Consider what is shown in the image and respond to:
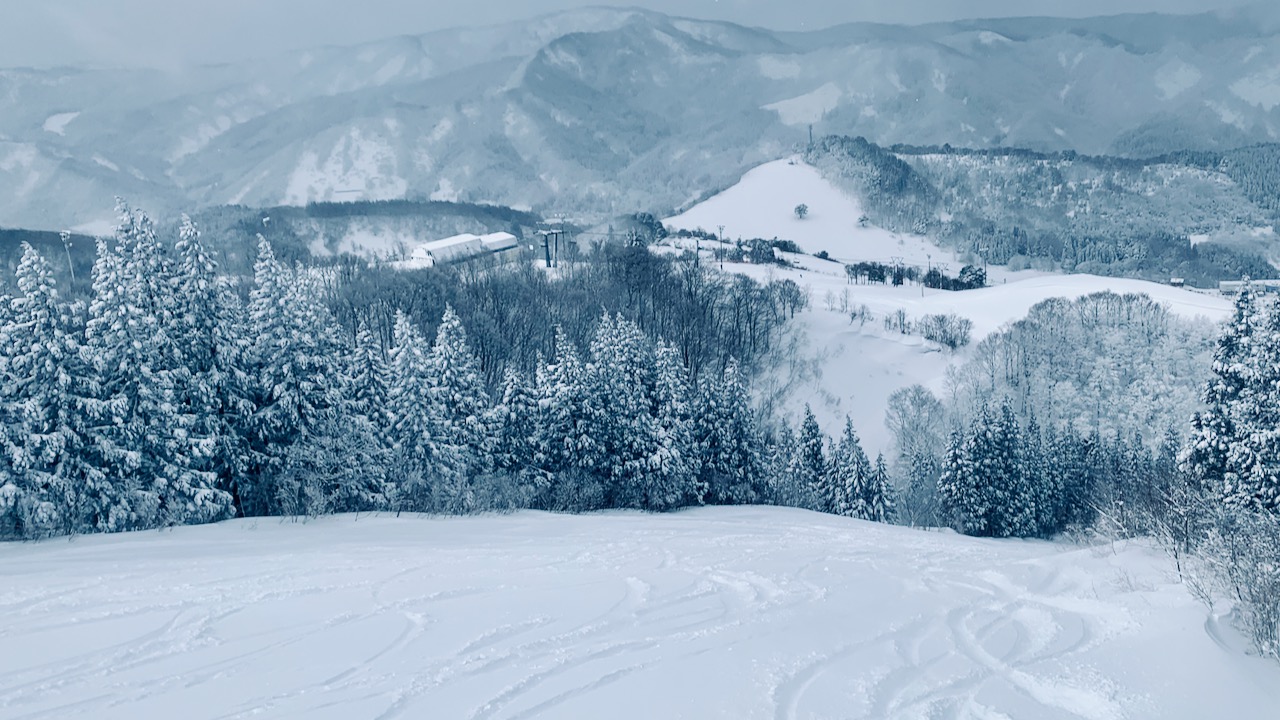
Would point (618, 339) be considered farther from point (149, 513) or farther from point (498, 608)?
point (498, 608)

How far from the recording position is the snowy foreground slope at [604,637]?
8250mm

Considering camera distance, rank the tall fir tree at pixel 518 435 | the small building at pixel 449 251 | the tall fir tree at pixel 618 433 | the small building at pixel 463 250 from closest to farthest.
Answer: the tall fir tree at pixel 518 435, the tall fir tree at pixel 618 433, the small building at pixel 463 250, the small building at pixel 449 251

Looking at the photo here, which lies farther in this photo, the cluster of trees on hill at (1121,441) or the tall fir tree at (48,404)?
the tall fir tree at (48,404)

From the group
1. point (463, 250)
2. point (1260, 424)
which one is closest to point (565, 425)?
point (1260, 424)

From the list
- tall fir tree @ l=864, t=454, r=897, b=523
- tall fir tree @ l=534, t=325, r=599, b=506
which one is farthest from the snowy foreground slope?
tall fir tree @ l=864, t=454, r=897, b=523

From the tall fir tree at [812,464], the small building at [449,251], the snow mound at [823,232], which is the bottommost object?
the tall fir tree at [812,464]

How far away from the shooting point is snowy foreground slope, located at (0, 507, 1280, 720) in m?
8.25

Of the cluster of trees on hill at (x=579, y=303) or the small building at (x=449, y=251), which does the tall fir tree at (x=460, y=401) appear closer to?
the cluster of trees on hill at (x=579, y=303)

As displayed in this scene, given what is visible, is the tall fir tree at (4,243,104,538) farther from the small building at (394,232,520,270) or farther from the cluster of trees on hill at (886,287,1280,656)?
the small building at (394,232,520,270)

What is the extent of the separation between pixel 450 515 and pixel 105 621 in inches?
555

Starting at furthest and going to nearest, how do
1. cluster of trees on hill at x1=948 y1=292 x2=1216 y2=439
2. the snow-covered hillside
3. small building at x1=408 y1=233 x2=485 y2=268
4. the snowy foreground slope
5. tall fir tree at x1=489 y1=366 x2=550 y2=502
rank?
1. small building at x1=408 y1=233 x2=485 y2=268
2. the snow-covered hillside
3. cluster of trees on hill at x1=948 y1=292 x2=1216 y2=439
4. tall fir tree at x1=489 y1=366 x2=550 y2=502
5. the snowy foreground slope

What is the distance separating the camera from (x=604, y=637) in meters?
10.1

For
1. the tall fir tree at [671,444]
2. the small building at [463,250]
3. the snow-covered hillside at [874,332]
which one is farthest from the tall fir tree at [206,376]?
the small building at [463,250]

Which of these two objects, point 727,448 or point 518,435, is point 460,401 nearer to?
point 518,435
